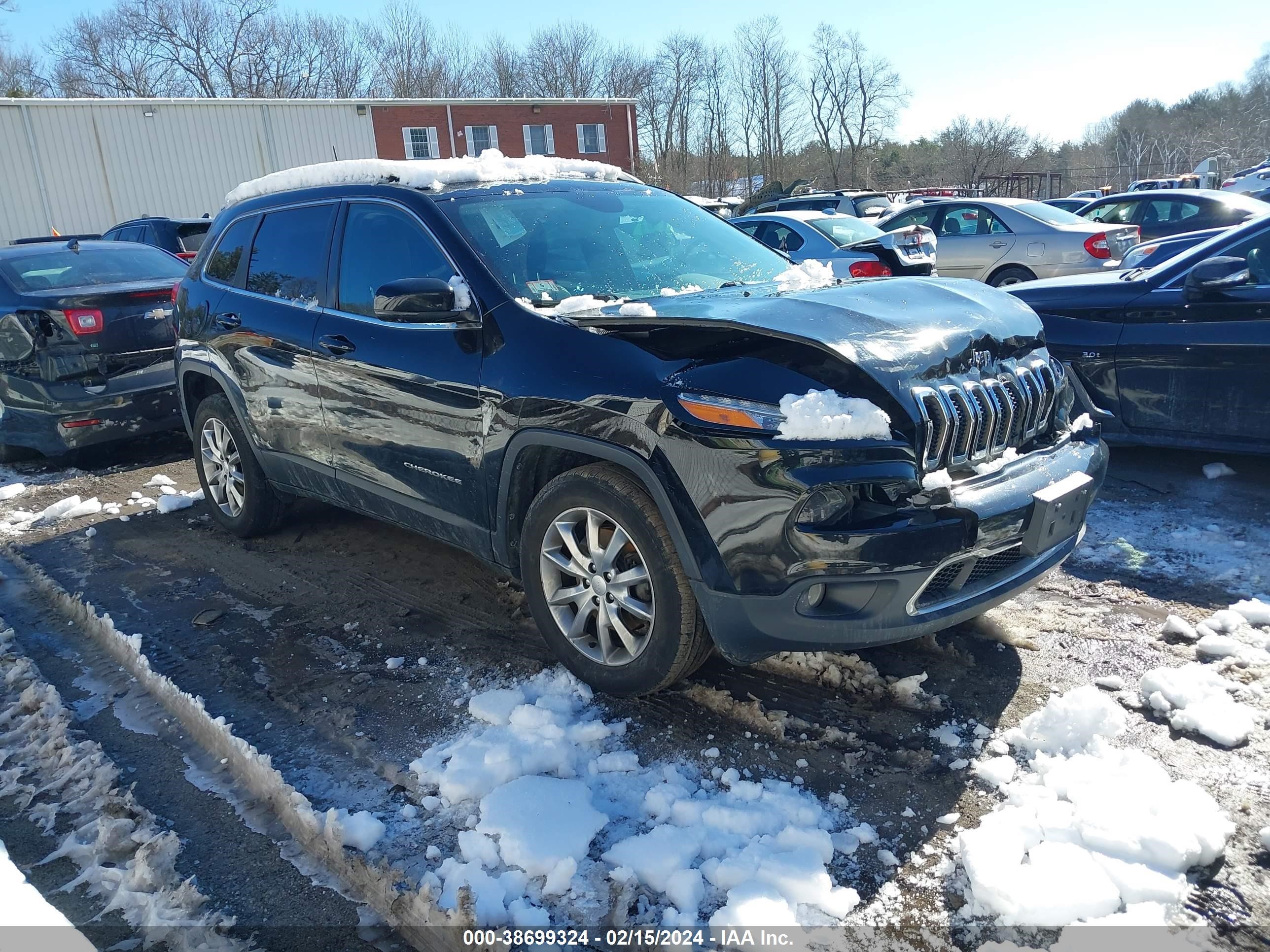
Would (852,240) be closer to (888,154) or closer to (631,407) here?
(631,407)

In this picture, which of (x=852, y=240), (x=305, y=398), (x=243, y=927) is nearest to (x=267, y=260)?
(x=305, y=398)

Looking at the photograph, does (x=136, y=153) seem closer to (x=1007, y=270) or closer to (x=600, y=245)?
(x=1007, y=270)

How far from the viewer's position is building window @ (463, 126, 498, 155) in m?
40.5

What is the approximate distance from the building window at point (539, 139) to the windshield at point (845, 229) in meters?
32.8

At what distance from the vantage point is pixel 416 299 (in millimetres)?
3373

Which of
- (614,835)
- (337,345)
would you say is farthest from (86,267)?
(614,835)

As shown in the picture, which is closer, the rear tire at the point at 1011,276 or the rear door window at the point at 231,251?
the rear door window at the point at 231,251

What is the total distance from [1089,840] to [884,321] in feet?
5.36

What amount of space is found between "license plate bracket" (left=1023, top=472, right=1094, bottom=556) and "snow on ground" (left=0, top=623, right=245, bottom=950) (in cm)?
258

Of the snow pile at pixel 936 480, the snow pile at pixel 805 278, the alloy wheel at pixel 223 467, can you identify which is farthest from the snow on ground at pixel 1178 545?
the alloy wheel at pixel 223 467

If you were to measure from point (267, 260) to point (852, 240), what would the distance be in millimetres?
8067

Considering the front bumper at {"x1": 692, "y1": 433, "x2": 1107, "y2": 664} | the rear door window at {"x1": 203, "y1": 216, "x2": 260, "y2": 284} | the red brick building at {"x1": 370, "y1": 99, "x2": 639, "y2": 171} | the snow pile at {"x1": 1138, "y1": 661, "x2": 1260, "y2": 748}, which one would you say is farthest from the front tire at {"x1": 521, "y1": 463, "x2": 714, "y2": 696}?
the red brick building at {"x1": 370, "y1": 99, "x2": 639, "y2": 171}

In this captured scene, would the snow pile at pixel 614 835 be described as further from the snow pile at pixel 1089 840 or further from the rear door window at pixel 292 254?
the rear door window at pixel 292 254

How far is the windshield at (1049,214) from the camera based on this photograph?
11.4m
